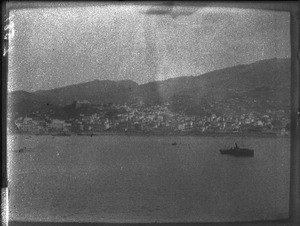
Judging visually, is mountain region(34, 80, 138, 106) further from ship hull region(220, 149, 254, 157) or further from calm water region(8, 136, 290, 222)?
ship hull region(220, 149, 254, 157)

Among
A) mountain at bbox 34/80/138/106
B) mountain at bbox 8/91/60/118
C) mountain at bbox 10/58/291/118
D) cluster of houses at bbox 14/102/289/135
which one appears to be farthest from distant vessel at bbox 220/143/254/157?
mountain at bbox 8/91/60/118

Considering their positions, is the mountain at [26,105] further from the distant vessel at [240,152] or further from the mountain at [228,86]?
the distant vessel at [240,152]

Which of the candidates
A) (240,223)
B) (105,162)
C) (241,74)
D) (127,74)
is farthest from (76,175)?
(241,74)

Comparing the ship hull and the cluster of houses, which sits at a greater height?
the cluster of houses

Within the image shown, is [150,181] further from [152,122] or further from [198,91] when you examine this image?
[198,91]

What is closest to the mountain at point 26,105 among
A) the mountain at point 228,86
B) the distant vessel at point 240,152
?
the mountain at point 228,86

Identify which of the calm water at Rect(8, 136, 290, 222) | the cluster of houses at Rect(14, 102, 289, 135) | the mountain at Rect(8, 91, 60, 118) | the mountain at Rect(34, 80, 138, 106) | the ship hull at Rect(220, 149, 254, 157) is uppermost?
the mountain at Rect(34, 80, 138, 106)
